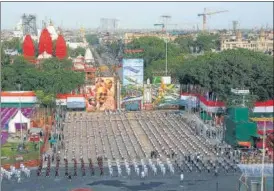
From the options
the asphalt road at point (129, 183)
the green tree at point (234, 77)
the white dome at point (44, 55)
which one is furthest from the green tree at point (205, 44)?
the asphalt road at point (129, 183)

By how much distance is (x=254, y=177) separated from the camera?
6.87m

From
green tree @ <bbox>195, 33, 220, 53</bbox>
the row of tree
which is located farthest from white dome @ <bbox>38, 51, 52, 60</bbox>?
green tree @ <bbox>195, 33, 220, 53</bbox>

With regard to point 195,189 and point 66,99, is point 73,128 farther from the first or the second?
point 195,189

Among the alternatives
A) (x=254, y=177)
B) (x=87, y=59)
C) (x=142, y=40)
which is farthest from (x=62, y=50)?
(x=254, y=177)

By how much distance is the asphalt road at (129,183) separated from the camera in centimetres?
1526

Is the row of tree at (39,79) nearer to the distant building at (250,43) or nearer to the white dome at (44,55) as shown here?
the white dome at (44,55)

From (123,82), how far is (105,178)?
1450cm

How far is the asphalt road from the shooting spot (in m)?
15.3

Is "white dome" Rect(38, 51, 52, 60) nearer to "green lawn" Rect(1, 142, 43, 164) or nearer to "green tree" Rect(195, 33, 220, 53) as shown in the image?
"green lawn" Rect(1, 142, 43, 164)

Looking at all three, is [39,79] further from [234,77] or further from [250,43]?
[250,43]

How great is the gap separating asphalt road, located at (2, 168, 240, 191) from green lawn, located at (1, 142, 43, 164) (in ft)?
7.97

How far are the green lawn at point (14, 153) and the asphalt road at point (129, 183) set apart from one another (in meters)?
2.43

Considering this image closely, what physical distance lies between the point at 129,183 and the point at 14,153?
247 inches

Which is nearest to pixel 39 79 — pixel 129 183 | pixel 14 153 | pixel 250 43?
pixel 14 153
